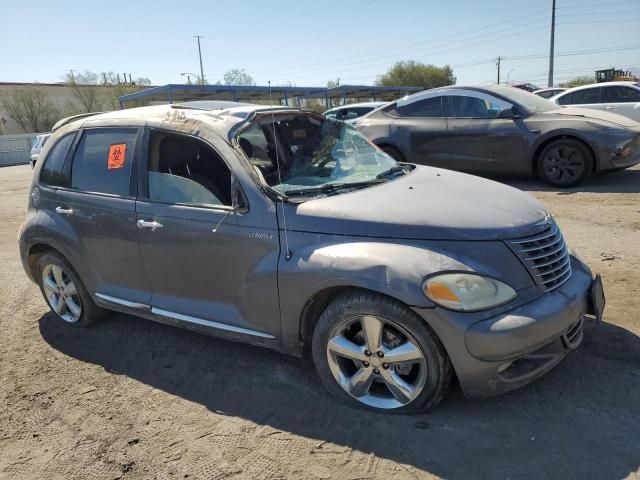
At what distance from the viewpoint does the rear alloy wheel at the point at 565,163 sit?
26.0 ft

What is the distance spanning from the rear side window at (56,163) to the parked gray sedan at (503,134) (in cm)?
616

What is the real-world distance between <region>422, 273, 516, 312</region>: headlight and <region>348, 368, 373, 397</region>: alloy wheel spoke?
2.04ft

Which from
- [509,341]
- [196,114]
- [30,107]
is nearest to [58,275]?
[196,114]

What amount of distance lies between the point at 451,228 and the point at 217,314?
158cm

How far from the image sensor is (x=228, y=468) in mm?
2621

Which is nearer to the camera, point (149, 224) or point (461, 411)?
point (461, 411)

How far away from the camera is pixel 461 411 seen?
2.89m

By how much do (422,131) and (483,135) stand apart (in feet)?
3.49

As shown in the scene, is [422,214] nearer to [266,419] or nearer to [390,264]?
[390,264]

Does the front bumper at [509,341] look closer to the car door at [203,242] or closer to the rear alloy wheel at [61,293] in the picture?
the car door at [203,242]

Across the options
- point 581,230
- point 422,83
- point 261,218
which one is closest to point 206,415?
point 261,218

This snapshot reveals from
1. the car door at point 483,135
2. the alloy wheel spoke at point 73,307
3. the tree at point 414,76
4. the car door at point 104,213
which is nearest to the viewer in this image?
the car door at point 104,213

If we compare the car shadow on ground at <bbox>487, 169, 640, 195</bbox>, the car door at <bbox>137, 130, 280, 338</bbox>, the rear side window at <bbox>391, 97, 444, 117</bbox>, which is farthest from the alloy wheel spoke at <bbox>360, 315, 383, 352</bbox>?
the rear side window at <bbox>391, 97, 444, 117</bbox>

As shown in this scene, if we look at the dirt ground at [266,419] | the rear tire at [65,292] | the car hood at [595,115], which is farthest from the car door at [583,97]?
the rear tire at [65,292]
